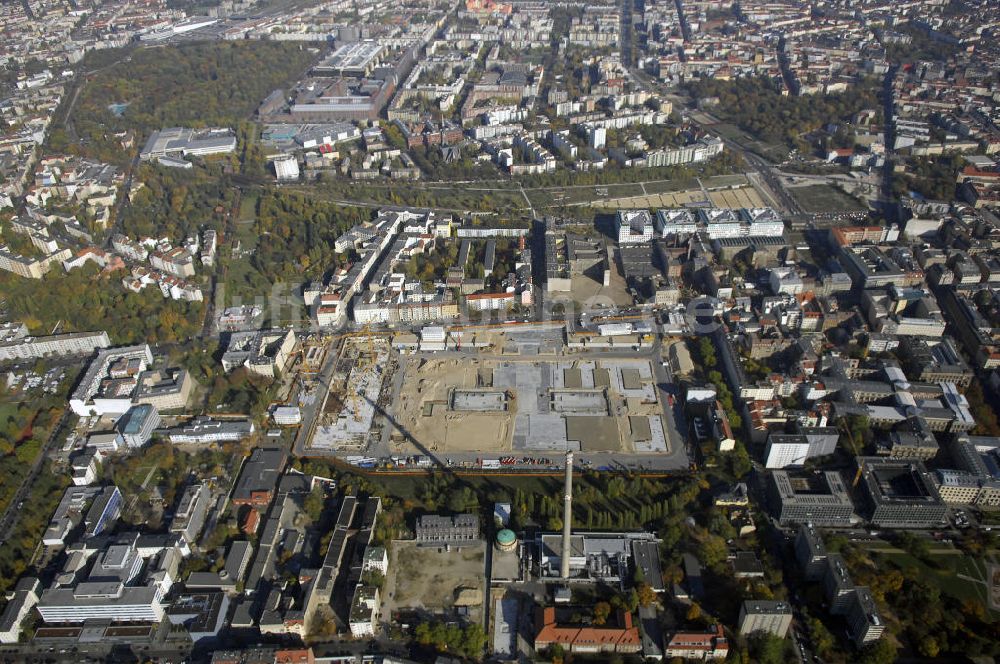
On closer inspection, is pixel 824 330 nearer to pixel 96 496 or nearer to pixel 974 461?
pixel 974 461

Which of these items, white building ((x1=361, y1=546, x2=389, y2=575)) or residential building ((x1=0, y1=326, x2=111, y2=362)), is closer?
white building ((x1=361, y1=546, x2=389, y2=575))

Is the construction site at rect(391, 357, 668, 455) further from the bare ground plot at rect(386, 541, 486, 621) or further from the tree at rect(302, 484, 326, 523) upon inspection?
the bare ground plot at rect(386, 541, 486, 621)

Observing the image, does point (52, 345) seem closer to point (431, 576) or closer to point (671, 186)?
point (431, 576)

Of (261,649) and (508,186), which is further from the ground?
(261,649)

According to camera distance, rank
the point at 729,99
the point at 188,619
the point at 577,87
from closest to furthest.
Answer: the point at 188,619
the point at 729,99
the point at 577,87

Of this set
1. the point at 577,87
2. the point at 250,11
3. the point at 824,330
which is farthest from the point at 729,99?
the point at 250,11

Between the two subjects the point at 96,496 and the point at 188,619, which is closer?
the point at 188,619

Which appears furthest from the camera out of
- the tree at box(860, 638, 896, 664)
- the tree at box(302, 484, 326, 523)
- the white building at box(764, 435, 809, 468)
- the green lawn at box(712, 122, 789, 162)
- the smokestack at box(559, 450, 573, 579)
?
the green lawn at box(712, 122, 789, 162)

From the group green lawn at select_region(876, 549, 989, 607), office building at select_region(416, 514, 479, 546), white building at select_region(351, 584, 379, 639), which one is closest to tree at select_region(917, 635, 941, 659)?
green lawn at select_region(876, 549, 989, 607)
